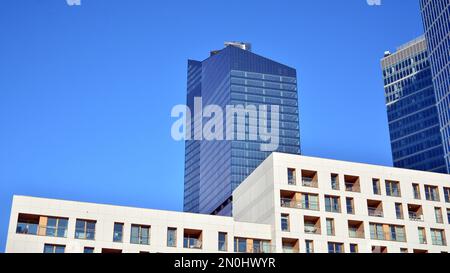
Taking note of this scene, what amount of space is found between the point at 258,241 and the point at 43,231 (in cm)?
2854

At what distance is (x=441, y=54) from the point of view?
→ 605 ft

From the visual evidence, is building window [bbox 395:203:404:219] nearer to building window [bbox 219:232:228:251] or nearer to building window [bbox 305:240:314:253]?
building window [bbox 305:240:314:253]

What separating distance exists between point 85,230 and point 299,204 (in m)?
29.5

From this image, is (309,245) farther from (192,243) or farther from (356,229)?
(192,243)

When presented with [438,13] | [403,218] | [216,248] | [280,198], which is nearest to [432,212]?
[403,218]

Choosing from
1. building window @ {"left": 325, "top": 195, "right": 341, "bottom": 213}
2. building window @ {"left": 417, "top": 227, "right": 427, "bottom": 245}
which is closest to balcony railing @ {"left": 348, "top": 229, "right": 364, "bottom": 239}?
building window @ {"left": 325, "top": 195, "right": 341, "bottom": 213}

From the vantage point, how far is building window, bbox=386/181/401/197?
94.1 m

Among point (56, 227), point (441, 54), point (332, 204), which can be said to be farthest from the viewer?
point (441, 54)

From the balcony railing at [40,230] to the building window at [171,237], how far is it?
43.5 feet

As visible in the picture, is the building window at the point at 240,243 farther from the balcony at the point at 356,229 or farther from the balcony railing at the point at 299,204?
the balcony at the point at 356,229

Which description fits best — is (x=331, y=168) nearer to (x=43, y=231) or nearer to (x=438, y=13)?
(x=43, y=231)

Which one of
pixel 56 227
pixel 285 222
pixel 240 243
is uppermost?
pixel 285 222

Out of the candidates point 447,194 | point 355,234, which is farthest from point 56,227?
point 447,194

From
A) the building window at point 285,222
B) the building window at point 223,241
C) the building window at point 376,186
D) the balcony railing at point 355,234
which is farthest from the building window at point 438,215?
the building window at point 223,241
